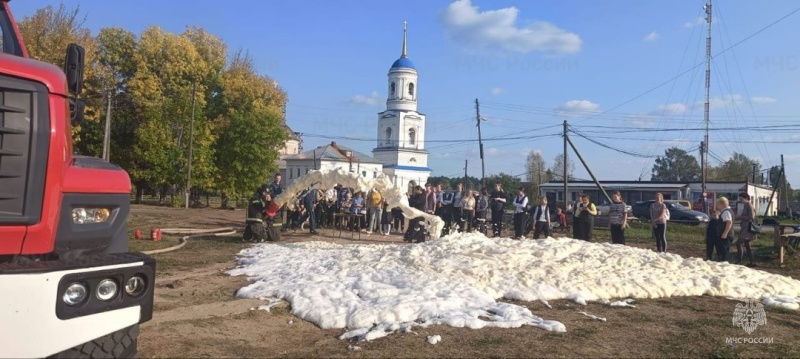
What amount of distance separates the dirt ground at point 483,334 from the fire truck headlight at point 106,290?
1734 millimetres

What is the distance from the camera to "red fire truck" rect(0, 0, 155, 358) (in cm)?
332

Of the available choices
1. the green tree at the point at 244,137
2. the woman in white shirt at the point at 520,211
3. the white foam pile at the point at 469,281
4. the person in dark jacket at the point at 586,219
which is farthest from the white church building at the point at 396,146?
the white foam pile at the point at 469,281

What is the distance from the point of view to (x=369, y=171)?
77125 millimetres

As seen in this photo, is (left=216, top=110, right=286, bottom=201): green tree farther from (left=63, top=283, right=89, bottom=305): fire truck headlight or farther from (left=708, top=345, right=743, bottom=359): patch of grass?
(left=63, top=283, right=89, bottom=305): fire truck headlight

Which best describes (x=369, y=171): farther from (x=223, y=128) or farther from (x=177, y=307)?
(x=177, y=307)

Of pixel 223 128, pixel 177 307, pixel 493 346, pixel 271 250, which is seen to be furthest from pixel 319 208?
pixel 223 128

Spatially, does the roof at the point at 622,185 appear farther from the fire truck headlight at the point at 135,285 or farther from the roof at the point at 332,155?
the fire truck headlight at the point at 135,285

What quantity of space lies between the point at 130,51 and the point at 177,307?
38454 millimetres

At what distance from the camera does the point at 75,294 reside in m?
3.53

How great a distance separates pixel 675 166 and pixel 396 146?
66.6 m

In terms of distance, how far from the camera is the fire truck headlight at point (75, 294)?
3.48m

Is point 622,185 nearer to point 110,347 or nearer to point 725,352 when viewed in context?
point 725,352

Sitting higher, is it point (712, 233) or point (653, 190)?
point (653, 190)

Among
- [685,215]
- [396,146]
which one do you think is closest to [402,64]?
[396,146]
